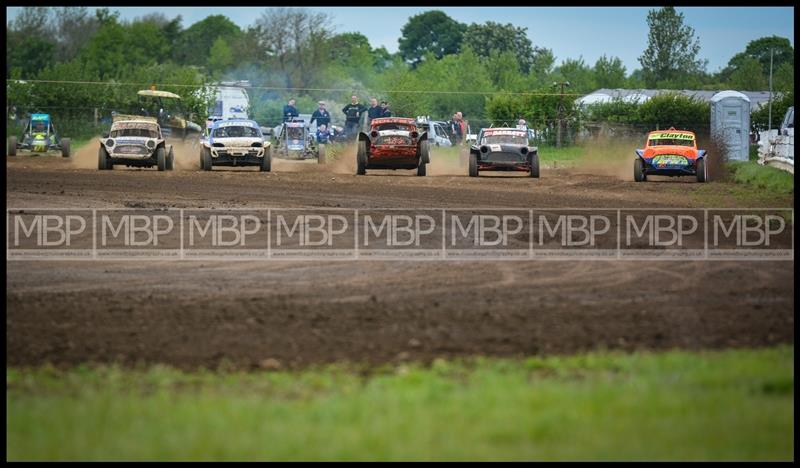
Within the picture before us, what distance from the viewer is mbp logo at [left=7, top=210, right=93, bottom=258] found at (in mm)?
16297

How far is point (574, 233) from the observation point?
61.2 ft

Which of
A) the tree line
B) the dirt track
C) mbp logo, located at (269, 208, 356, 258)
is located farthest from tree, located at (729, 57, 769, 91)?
the dirt track

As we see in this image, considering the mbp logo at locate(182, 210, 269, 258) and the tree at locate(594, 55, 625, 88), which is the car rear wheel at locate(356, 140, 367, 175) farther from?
the tree at locate(594, 55, 625, 88)

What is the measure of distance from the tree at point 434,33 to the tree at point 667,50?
5715 cm

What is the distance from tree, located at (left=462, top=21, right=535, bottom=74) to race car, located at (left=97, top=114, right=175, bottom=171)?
87.1 meters

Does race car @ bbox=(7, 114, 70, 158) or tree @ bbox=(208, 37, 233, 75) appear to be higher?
tree @ bbox=(208, 37, 233, 75)

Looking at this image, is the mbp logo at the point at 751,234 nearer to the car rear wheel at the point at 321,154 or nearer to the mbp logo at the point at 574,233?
the mbp logo at the point at 574,233

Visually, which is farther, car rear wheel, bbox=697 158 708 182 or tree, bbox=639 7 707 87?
tree, bbox=639 7 707 87

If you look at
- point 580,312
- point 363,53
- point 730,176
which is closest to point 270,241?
point 580,312

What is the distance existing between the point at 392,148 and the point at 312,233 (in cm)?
1478

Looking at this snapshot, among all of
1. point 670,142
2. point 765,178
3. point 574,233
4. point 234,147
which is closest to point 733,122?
point 670,142

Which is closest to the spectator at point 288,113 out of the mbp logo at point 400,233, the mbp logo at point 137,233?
the mbp logo at point 400,233

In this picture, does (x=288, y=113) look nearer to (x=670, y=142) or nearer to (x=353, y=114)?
(x=353, y=114)

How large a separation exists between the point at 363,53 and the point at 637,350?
9113 centimetres
